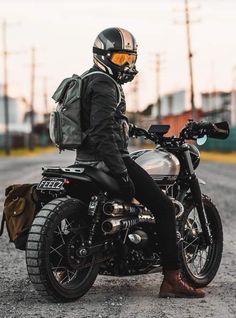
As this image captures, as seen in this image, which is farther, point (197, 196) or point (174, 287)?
point (197, 196)

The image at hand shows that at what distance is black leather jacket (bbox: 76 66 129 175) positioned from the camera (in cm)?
513

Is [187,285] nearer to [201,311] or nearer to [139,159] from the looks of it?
[201,311]

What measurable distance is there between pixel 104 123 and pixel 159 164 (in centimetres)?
75

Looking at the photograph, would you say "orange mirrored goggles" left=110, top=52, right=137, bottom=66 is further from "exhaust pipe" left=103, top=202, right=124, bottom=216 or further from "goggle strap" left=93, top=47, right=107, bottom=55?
"exhaust pipe" left=103, top=202, right=124, bottom=216

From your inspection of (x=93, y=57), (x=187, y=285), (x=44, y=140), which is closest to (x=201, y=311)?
(x=187, y=285)

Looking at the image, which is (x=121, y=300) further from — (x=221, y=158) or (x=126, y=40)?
(x=221, y=158)

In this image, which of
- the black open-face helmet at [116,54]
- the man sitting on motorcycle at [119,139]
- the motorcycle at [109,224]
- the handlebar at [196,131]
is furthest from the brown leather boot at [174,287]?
the black open-face helmet at [116,54]

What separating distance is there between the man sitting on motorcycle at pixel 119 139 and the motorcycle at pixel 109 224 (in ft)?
0.40

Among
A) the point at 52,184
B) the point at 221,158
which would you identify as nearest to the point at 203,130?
the point at 52,184

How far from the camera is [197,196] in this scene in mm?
6027

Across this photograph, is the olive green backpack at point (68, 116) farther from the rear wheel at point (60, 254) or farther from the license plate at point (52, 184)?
the rear wheel at point (60, 254)

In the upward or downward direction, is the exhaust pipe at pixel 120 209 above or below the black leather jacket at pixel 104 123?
below

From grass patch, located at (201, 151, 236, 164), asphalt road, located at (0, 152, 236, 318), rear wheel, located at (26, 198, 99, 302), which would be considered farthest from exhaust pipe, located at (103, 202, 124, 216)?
grass patch, located at (201, 151, 236, 164)

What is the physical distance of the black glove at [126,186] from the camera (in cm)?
523
